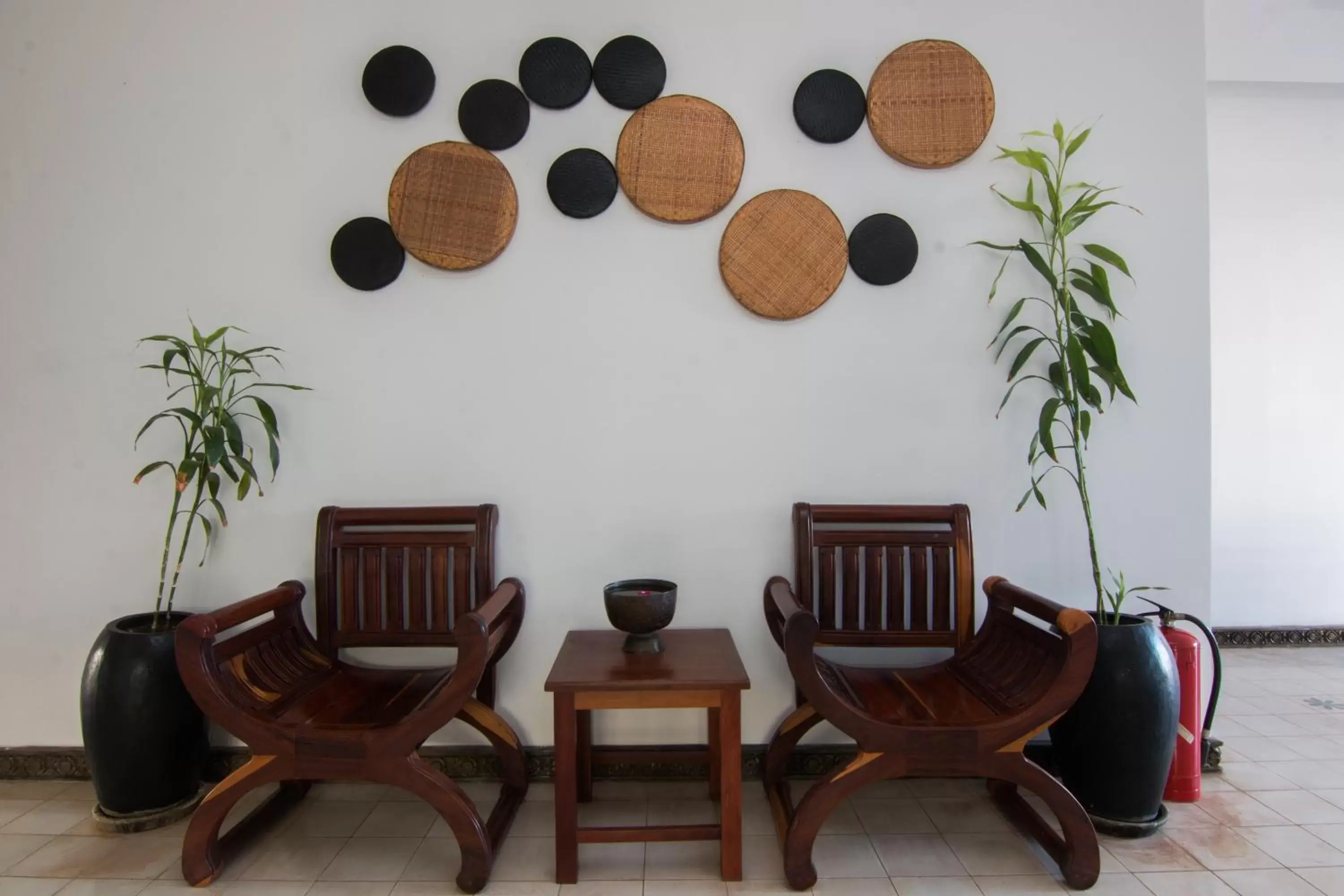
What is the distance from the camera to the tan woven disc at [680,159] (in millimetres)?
2508

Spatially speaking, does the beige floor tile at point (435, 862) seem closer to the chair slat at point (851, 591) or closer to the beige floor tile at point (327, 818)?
the beige floor tile at point (327, 818)

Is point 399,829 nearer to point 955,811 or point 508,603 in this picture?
point 508,603

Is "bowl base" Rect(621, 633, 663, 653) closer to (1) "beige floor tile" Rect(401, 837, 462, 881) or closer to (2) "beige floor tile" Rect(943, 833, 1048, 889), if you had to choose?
(1) "beige floor tile" Rect(401, 837, 462, 881)

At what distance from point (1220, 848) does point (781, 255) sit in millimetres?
2164

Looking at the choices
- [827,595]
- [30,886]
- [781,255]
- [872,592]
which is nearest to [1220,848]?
[872,592]

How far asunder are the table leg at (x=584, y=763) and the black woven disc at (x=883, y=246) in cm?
173

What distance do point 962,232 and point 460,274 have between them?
5.64 ft

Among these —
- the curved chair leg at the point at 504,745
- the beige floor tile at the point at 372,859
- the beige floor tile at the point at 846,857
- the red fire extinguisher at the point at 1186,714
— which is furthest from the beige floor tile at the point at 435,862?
the red fire extinguisher at the point at 1186,714

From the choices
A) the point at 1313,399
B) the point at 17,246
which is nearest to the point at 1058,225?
the point at 1313,399

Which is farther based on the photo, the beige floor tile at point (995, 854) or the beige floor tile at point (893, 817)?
the beige floor tile at point (893, 817)

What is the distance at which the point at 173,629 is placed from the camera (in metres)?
2.36

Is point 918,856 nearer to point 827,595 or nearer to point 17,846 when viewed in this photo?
point 827,595

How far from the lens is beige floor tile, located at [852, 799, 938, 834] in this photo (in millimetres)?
2260

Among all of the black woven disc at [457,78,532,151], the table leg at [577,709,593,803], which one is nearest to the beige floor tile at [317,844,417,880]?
the table leg at [577,709,593,803]
